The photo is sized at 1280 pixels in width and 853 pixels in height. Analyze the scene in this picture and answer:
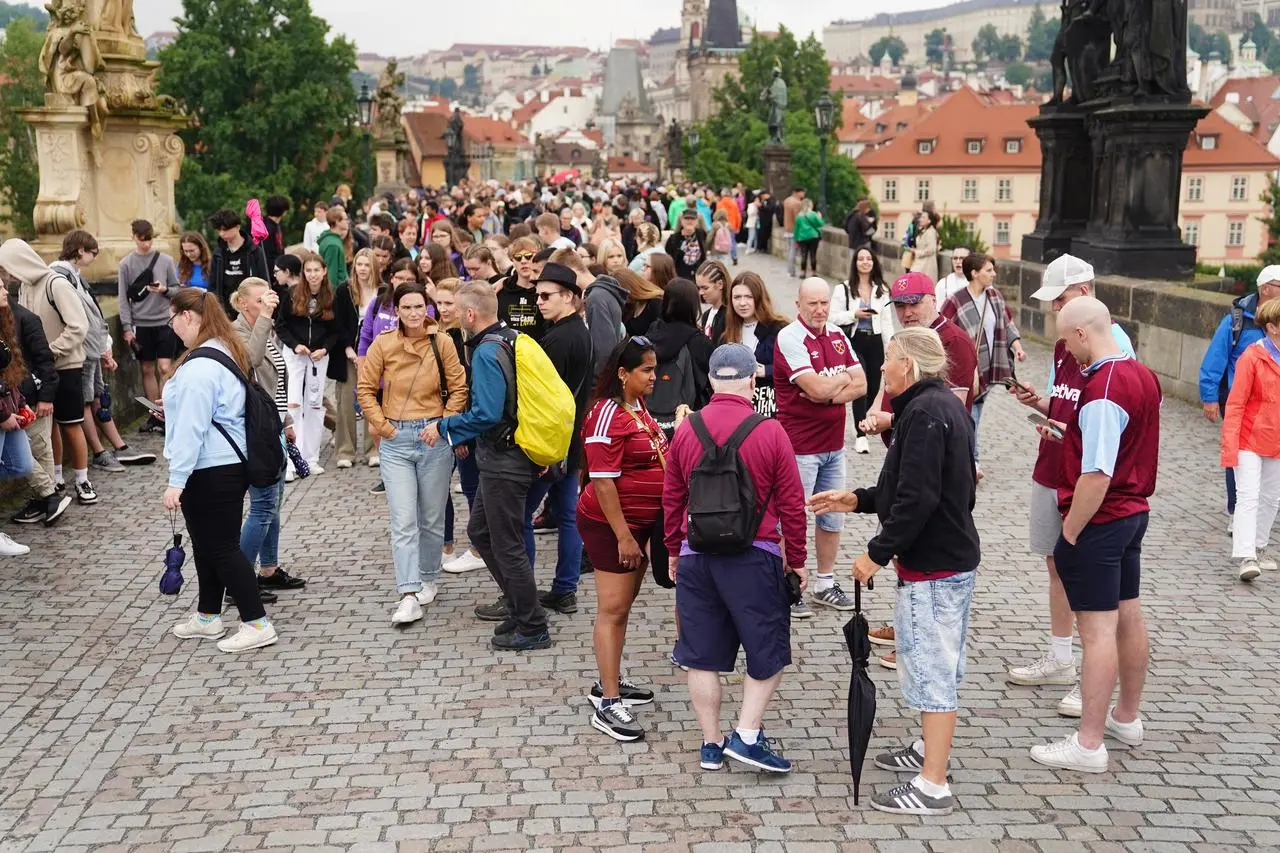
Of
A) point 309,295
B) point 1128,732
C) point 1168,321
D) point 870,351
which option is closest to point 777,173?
point 1168,321

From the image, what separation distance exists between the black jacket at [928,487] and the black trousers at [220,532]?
3.28 m

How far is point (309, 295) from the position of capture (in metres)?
10.5

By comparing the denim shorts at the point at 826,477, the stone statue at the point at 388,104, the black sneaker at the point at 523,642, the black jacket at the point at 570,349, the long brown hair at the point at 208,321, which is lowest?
the black sneaker at the point at 523,642

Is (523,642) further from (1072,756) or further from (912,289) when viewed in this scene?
(1072,756)

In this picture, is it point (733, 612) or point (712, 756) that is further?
point (712, 756)

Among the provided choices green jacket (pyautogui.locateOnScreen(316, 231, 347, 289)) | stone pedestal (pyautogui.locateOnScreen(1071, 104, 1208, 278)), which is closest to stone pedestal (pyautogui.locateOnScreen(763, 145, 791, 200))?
stone pedestal (pyautogui.locateOnScreen(1071, 104, 1208, 278))

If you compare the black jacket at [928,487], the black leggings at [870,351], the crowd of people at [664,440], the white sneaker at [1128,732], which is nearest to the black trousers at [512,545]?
the crowd of people at [664,440]

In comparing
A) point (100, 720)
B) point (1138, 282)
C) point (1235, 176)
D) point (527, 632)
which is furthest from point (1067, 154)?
point (1235, 176)

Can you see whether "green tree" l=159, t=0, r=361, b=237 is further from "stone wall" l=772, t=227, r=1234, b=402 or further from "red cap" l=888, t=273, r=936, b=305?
"red cap" l=888, t=273, r=936, b=305

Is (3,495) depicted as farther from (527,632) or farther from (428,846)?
(428,846)

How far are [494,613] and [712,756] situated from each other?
7.34 feet

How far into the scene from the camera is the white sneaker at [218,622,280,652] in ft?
22.9

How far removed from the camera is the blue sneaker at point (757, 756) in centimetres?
543

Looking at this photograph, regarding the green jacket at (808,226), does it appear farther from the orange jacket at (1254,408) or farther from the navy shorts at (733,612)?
the navy shorts at (733,612)
